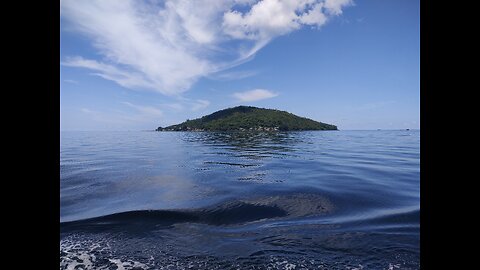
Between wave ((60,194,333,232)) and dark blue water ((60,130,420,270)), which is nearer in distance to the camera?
dark blue water ((60,130,420,270))

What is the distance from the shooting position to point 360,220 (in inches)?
324

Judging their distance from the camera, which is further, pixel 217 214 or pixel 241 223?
pixel 217 214

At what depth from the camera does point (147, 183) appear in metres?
13.9

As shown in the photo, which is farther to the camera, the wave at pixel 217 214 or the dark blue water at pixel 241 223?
the wave at pixel 217 214
